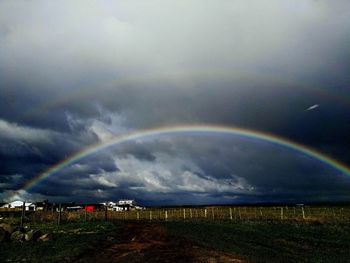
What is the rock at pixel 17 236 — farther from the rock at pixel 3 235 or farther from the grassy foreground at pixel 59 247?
the grassy foreground at pixel 59 247

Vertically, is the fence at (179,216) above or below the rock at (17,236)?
above

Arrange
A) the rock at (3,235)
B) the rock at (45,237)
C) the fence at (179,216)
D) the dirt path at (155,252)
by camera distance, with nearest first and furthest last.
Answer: the dirt path at (155,252) → the rock at (45,237) → the rock at (3,235) → the fence at (179,216)

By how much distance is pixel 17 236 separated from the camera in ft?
87.9

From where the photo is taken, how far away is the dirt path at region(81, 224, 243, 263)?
61.1ft

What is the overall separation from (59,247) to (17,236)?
553 cm

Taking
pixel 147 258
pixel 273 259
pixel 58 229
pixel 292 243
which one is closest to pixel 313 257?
pixel 273 259

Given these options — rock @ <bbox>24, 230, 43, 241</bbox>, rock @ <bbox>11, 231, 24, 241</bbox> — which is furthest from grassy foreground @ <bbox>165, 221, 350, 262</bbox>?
rock @ <bbox>11, 231, 24, 241</bbox>

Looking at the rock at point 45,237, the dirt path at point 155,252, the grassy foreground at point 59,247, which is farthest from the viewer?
the rock at point 45,237

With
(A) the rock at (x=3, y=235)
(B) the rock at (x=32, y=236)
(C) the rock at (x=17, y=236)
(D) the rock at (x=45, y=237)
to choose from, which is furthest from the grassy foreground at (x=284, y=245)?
(A) the rock at (x=3, y=235)

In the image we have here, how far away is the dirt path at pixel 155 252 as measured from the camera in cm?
1861

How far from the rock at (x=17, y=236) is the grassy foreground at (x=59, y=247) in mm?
702

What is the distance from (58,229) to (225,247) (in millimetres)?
15396

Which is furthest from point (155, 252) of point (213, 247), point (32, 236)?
point (32, 236)

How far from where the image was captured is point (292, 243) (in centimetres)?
3050
